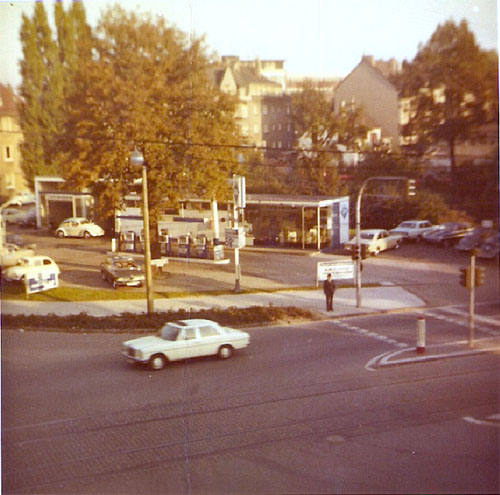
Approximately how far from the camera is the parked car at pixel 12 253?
3395 millimetres

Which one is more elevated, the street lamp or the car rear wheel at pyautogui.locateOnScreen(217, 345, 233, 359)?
the street lamp

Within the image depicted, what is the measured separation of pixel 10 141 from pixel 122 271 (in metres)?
0.93

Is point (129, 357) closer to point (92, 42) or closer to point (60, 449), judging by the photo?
point (60, 449)

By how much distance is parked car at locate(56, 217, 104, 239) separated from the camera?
3270 millimetres

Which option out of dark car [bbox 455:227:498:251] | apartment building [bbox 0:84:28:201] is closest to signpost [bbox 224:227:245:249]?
dark car [bbox 455:227:498:251]

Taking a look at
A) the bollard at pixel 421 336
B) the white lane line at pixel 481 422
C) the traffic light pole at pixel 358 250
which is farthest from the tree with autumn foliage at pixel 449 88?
the white lane line at pixel 481 422

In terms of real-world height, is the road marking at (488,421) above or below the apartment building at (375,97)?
below

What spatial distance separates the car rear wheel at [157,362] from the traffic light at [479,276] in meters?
1.52

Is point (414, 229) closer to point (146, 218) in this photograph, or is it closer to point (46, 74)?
point (146, 218)

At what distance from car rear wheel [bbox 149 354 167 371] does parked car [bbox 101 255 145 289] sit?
404mm

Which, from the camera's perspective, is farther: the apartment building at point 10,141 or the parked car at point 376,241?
the apartment building at point 10,141

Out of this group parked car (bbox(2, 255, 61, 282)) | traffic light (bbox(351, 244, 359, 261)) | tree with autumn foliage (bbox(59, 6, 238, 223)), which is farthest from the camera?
parked car (bbox(2, 255, 61, 282))

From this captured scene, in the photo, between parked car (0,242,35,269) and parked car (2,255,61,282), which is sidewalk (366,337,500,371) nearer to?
parked car (2,255,61,282)

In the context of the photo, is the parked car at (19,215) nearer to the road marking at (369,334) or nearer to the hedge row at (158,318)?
the hedge row at (158,318)
